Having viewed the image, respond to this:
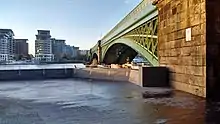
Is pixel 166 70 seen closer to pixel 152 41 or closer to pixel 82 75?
pixel 152 41

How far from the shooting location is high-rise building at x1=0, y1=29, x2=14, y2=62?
103 m

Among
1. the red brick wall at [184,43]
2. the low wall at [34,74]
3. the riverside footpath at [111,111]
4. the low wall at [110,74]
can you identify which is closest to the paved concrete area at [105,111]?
the riverside footpath at [111,111]

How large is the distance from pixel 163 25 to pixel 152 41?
5.72 metres

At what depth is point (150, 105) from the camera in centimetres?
830

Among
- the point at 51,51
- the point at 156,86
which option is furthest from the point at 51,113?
the point at 51,51

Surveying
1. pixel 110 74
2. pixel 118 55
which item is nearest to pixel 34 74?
pixel 110 74

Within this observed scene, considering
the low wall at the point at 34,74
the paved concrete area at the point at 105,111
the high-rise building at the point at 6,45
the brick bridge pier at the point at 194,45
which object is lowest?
the paved concrete area at the point at 105,111

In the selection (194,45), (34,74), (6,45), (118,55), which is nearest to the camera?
(194,45)

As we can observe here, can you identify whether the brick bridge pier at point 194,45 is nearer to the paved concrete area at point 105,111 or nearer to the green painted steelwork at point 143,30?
the paved concrete area at point 105,111

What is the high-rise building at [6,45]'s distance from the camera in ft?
337

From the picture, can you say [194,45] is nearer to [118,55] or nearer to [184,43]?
[184,43]

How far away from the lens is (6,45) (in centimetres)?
10544

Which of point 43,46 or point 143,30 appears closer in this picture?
point 143,30

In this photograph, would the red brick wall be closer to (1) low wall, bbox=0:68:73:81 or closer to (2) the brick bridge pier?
(2) the brick bridge pier
